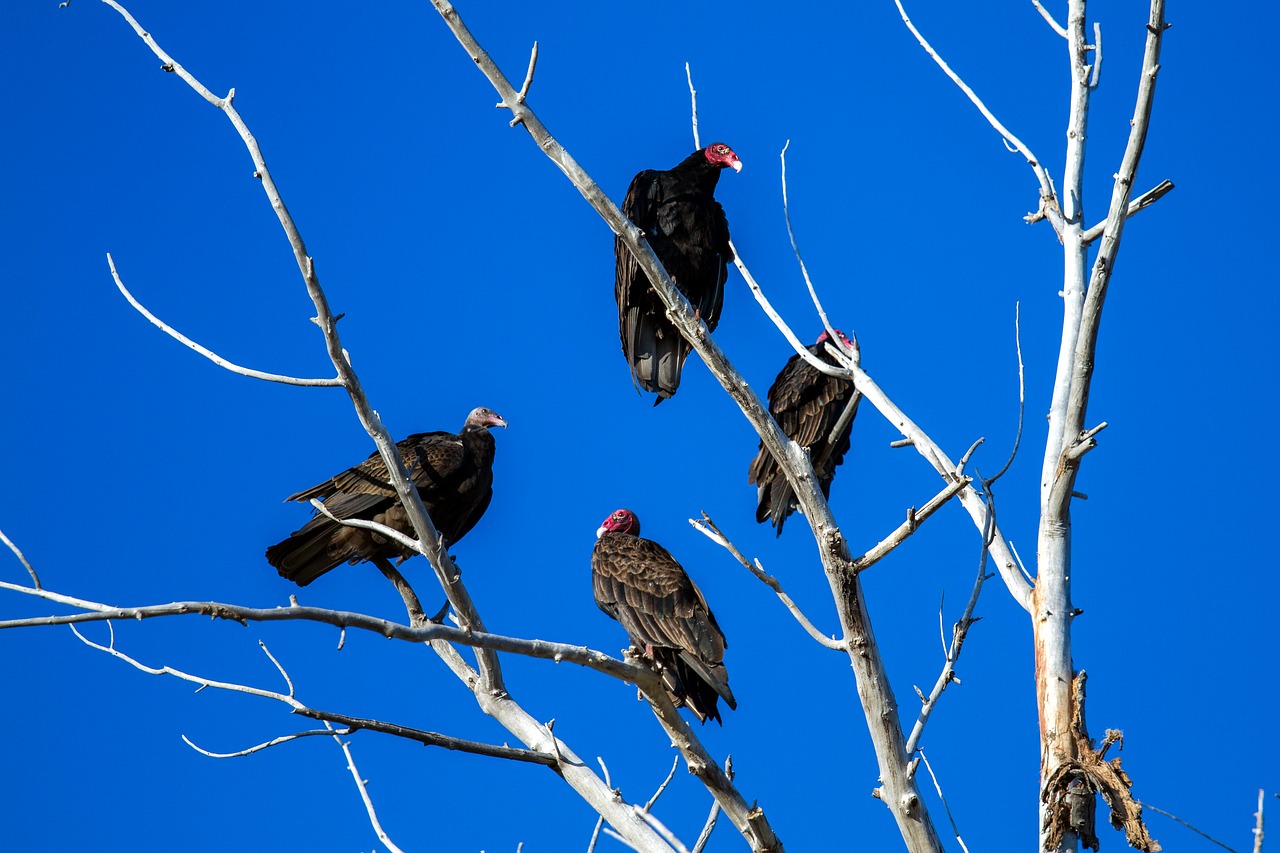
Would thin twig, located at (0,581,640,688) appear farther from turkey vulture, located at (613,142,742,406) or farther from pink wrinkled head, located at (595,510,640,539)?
pink wrinkled head, located at (595,510,640,539)

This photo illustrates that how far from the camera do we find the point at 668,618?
4.58m

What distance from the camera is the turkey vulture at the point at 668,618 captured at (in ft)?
14.5

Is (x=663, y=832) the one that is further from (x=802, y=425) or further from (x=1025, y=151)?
(x=802, y=425)

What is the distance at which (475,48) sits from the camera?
263 centimetres

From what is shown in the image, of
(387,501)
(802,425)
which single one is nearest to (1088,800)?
(387,501)

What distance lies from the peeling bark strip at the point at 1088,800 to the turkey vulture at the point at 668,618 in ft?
5.62

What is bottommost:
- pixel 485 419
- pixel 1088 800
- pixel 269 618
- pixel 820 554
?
pixel 269 618

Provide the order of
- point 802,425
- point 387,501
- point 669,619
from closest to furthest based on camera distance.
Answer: point 387,501 → point 669,619 → point 802,425

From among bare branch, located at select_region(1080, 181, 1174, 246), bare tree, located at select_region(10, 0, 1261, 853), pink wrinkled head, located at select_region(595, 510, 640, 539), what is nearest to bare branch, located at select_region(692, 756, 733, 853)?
bare tree, located at select_region(10, 0, 1261, 853)

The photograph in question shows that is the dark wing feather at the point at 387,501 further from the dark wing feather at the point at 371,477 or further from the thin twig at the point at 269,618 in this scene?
the thin twig at the point at 269,618

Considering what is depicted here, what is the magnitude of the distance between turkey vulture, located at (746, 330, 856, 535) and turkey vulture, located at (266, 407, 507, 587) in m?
1.54

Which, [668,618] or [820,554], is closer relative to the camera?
[820,554]

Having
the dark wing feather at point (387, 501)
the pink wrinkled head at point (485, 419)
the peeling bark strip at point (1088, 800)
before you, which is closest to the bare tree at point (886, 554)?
the peeling bark strip at point (1088, 800)

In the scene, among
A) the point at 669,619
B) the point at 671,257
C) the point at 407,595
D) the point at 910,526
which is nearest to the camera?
the point at 910,526
